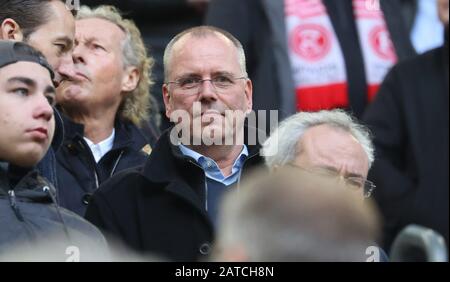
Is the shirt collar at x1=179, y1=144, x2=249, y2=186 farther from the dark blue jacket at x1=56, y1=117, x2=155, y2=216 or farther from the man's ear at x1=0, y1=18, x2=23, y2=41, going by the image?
the man's ear at x1=0, y1=18, x2=23, y2=41

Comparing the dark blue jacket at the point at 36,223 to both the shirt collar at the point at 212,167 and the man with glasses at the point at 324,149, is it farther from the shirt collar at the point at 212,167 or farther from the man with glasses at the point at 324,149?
the man with glasses at the point at 324,149

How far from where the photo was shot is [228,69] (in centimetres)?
534

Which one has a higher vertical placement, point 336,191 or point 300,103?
point 300,103

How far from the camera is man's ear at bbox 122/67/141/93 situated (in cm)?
628

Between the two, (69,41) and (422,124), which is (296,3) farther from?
(69,41)

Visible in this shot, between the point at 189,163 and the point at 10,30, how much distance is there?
0.90 m

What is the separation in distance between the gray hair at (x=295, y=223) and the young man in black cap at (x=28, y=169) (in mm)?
1427

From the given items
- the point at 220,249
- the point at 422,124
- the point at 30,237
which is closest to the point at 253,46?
the point at 422,124

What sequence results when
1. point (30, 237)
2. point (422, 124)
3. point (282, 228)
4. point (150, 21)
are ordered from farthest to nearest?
point (150, 21)
point (422, 124)
point (30, 237)
point (282, 228)

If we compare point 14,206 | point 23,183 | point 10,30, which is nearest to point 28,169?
point 23,183

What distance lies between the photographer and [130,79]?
6.33 meters

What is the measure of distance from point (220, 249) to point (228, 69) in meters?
2.24

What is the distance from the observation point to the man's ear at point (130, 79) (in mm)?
6277

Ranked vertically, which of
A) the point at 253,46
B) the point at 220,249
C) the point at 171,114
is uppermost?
the point at 253,46
